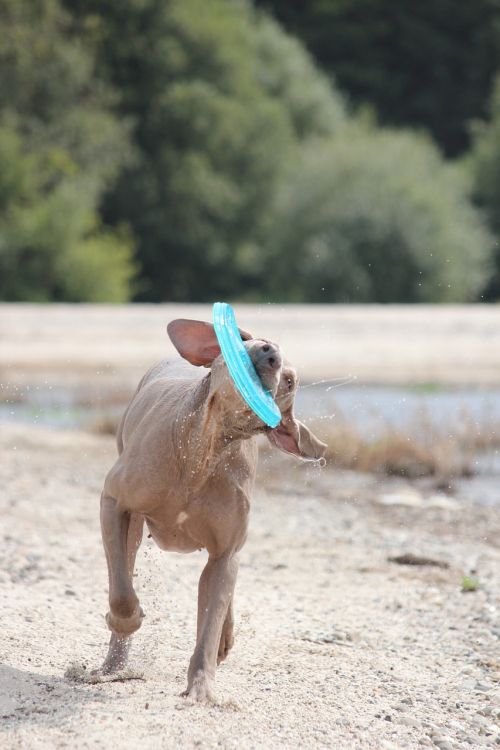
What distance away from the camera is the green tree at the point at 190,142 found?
46.0 meters

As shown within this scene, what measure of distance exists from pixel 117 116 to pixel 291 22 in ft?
62.2

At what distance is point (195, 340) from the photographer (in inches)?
252

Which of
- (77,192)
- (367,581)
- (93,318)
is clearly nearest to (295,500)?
(367,581)

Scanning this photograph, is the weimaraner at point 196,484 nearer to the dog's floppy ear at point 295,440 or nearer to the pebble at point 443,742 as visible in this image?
the dog's floppy ear at point 295,440

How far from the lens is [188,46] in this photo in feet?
155

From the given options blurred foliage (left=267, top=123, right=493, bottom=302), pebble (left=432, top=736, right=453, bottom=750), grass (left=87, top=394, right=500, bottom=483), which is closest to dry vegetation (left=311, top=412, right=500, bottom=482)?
grass (left=87, top=394, right=500, bottom=483)

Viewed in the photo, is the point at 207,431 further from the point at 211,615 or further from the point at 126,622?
the point at 126,622

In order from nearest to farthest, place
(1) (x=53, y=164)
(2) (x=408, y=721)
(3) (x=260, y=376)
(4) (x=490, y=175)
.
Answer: (3) (x=260, y=376)
(2) (x=408, y=721)
(1) (x=53, y=164)
(4) (x=490, y=175)

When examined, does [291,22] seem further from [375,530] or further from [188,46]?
[375,530]

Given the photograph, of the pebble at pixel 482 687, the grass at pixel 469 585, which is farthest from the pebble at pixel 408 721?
the grass at pixel 469 585

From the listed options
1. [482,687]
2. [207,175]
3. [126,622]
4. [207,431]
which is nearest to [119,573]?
[126,622]

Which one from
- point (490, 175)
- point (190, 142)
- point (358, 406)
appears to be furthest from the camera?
point (490, 175)

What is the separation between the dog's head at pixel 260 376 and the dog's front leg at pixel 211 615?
2.28 ft

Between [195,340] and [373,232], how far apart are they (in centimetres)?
3543
